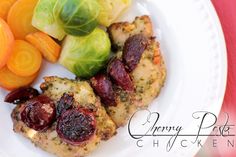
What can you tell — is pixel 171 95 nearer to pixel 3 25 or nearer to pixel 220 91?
pixel 220 91

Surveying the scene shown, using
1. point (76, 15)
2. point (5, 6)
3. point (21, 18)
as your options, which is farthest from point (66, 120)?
point (5, 6)

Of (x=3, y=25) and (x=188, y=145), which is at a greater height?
(x=3, y=25)

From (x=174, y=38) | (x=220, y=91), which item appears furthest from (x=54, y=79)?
(x=220, y=91)

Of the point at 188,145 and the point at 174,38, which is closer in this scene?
the point at 188,145

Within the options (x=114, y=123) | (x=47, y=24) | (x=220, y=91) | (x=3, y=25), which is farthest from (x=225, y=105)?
(x=3, y=25)

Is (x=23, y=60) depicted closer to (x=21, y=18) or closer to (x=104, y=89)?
(x=21, y=18)

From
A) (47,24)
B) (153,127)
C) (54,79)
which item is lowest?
(153,127)

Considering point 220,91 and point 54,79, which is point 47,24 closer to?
point 54,79

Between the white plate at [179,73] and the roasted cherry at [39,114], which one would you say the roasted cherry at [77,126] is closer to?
the roasted cherry at [39,114]
